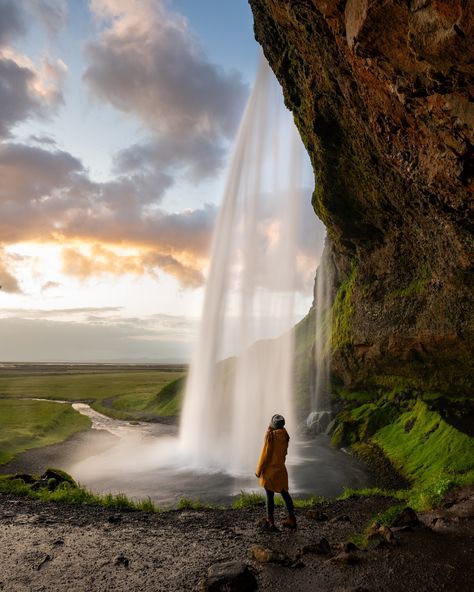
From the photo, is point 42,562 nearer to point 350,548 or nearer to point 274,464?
point 274,464

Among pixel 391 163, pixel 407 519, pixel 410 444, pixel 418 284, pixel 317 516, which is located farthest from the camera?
pixel 418 284

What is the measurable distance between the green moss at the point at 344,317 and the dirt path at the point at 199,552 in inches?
1017

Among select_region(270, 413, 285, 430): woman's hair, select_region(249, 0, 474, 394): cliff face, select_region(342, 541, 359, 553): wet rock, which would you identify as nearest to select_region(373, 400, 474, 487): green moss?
select_region(249, 0, 474, 394): cliff face

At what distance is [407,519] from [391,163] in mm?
14250

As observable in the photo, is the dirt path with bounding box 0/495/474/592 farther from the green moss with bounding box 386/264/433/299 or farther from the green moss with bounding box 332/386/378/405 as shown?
the green moss with bounding box 332/386/378/405

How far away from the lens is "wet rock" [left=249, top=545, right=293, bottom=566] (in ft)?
31.7

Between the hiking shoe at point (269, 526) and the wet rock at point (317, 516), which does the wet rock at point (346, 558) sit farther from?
the wet rock at point (317, 516)

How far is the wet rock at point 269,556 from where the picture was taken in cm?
967

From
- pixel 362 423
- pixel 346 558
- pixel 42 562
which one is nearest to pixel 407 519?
pixel 346 558

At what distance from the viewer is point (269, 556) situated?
385 inches

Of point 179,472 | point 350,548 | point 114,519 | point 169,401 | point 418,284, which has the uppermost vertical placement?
point 418,284

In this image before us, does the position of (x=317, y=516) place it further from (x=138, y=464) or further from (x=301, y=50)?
(x=301, y=50)

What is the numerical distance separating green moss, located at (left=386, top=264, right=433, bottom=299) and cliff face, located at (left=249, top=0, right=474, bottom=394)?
106 mm

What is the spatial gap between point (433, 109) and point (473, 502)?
1252 cm
